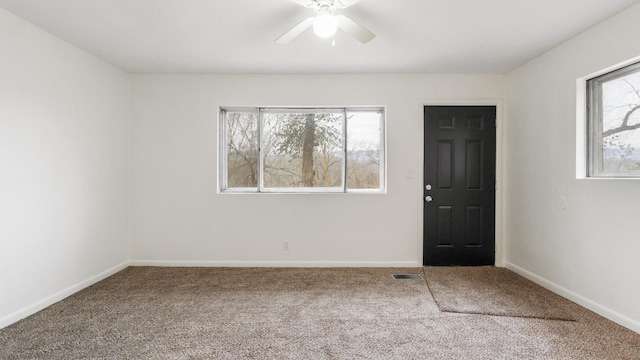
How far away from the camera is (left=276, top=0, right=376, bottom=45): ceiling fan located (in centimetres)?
204

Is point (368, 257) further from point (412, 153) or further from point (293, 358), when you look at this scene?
point (293, 358)

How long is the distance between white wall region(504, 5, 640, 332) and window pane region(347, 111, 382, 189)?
1544 mm

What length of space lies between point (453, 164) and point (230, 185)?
9.16 feet

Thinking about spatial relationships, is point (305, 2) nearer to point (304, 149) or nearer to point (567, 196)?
point (304, 149)

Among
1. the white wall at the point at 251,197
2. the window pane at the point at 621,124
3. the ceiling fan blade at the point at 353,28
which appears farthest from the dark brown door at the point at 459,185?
the ceiling fan blade at the point at 353,28

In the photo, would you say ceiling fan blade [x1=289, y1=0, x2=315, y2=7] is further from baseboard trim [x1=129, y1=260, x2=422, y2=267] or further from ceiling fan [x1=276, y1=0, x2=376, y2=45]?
baseboard trim [x1=129, y1=260, x2=422, y2=267]

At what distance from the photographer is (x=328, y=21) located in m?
2.03

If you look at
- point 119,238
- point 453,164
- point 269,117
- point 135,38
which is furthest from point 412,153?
point 119,238

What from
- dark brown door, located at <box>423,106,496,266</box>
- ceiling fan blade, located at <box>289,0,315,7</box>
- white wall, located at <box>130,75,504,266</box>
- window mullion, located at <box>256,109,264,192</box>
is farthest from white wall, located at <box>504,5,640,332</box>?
window mullion, located at <box>256,109,264,192</box>

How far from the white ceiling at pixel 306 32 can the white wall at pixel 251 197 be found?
0.82ft

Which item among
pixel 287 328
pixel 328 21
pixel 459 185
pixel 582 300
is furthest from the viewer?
pixel 459 185

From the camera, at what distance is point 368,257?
3807 mm

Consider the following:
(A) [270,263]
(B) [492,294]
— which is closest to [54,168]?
(A) [270,263]

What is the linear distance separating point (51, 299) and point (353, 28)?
3.40m
